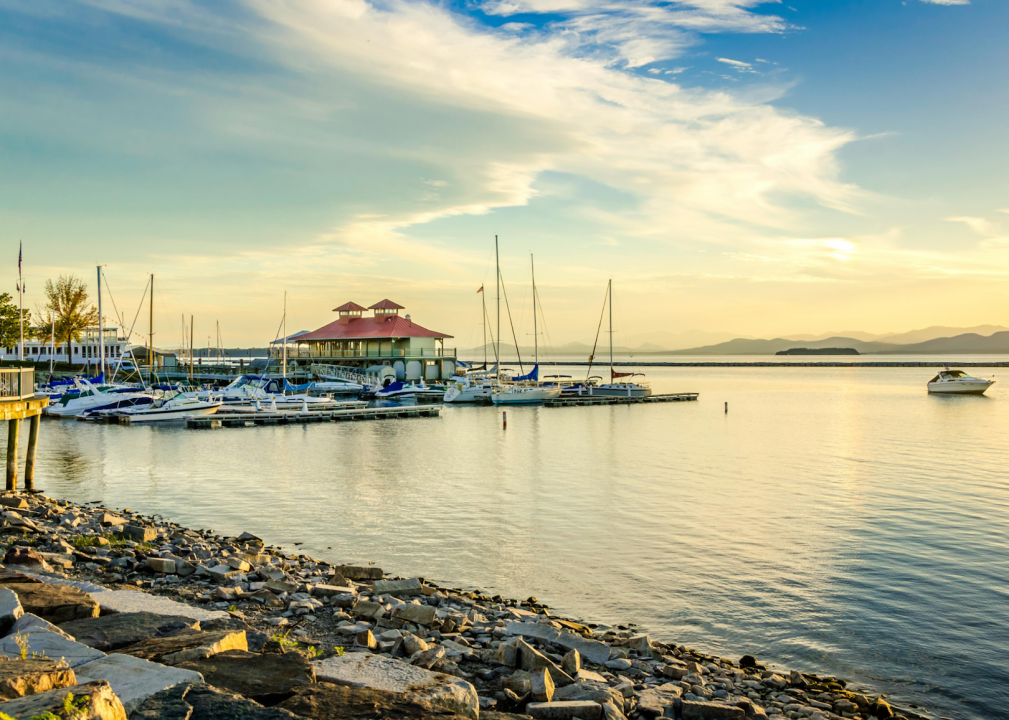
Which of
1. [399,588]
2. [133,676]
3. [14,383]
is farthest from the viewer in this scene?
[14,383]

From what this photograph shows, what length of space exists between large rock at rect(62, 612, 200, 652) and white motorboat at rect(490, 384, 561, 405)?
62.4 metres

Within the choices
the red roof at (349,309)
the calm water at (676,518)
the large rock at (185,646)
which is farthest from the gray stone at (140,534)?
the red roof at (349,309)

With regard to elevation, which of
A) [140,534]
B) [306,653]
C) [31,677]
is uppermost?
[31,677]

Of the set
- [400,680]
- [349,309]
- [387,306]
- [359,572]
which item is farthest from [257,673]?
[349,309]

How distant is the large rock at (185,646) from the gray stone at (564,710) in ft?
8.95

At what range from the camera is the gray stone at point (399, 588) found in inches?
454

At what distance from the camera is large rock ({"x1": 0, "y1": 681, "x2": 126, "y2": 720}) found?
376 cm

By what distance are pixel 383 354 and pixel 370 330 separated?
4.12m

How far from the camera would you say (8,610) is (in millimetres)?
6289

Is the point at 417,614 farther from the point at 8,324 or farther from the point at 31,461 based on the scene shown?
the point at 8,324

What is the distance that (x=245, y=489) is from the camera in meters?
25.2

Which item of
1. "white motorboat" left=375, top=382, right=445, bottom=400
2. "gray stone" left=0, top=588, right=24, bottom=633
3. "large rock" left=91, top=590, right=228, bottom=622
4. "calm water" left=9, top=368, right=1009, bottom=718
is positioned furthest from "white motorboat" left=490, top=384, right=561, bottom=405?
"gray stone" left=0, top=588, right=24, bottom=633

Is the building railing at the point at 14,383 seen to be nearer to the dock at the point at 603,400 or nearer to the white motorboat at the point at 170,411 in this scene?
the white motorboat at the point at 170,411

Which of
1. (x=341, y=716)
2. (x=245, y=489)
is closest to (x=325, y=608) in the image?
(x=341, y=716)
